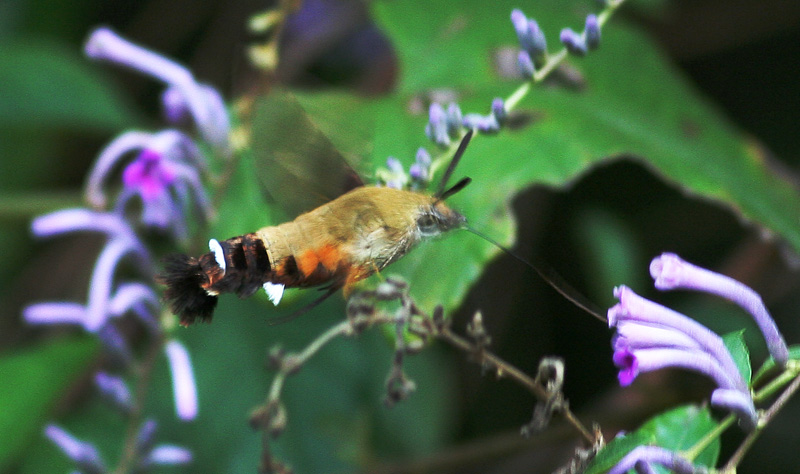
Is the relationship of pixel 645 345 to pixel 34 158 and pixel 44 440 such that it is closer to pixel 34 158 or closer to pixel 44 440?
pixel 44 440

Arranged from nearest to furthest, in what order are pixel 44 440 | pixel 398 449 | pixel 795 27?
pixel 44 440
pixel 398 449
pixel 795 27

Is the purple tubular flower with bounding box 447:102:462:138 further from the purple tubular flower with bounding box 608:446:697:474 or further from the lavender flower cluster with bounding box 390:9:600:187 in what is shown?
the purple tubular flower with bounding box 608:446:697:474

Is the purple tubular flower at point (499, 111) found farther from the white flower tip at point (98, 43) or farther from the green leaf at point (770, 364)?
the white flower tip at point (98, 43)

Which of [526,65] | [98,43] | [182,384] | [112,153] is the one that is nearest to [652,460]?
[526,65]

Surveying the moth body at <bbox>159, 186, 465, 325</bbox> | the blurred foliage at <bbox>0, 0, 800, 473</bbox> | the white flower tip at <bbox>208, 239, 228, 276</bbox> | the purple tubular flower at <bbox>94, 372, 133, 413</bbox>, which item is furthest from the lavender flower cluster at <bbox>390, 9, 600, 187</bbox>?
the purple tubular flower at <bbox>94, 372, 133, 413</bbox>

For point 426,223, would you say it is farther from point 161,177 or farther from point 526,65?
point 161,177

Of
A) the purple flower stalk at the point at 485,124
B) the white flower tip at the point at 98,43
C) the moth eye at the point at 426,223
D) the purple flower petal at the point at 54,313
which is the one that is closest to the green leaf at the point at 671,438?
the moth eye at the point at 426,223

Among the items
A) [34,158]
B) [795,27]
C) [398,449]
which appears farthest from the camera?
[34,158]

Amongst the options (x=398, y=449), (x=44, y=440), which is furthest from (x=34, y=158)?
(x=398, y=449)
